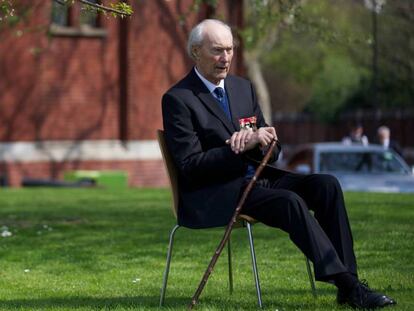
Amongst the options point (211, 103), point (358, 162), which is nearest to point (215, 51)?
point (211, 103)

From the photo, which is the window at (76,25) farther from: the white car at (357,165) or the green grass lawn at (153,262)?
the green grass lawn at (153,262)

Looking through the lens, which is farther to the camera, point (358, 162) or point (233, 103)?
A: point (358, 162)

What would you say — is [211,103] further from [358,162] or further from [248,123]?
[358,162]

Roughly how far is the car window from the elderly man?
14.5 m

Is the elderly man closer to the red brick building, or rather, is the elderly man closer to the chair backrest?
the chair backrest

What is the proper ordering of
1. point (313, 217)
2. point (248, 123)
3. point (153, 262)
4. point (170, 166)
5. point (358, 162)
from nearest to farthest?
point (313, 217), point (170, 166), point (248, 123), point (153, 262), point (358, 162)

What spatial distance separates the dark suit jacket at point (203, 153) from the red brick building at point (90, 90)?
21.3m

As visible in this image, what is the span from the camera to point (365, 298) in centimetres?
707

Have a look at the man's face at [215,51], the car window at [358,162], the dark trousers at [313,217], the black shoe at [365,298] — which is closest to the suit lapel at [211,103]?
the man's face at [215,51]

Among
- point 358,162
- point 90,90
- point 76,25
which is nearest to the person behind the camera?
point 358,162

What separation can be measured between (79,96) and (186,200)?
22880mm

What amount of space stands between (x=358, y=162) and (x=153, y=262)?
Result: 39.6 feet

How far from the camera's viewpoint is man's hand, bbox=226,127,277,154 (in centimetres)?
730

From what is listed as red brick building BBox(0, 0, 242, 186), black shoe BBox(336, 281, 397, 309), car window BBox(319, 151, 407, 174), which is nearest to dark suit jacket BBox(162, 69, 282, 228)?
black shoe BBox(336, 281, 397, 309)
